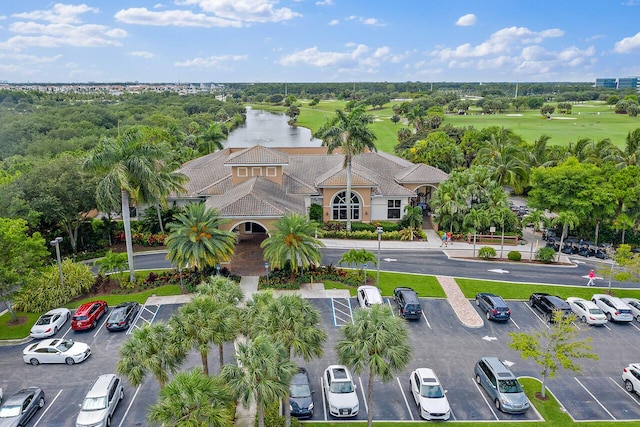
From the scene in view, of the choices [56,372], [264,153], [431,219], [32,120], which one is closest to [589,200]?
[431,219]

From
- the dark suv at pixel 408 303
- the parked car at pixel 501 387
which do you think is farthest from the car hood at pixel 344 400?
the dark suv at pixel 408 303

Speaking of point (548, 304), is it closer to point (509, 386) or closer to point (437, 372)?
point (509, 386)

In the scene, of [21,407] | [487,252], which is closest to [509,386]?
[487,252]

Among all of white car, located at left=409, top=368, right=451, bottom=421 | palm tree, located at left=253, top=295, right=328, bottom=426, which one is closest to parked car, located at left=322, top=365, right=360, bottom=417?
white car, located at left=409, top=368, right=451, bottom=421

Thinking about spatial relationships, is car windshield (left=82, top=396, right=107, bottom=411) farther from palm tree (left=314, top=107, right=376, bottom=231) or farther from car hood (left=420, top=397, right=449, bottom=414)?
palm tree (left=314, top=107, right=376, bottom=231)

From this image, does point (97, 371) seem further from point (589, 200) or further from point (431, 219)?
point (589, 200)

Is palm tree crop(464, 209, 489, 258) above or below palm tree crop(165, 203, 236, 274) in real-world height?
below

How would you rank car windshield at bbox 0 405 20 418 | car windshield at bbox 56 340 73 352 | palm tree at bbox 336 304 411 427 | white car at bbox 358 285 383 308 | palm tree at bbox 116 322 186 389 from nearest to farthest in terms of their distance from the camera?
1. palm tree at bbox 336 304 411 427
2. palm tree at bbox 116 322 186 389
3. car windshield at bbox 0 405 20 418
4. car windshield at bbox 56 340 73 352
5. white car at bbox 358 285 383 308
